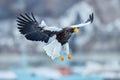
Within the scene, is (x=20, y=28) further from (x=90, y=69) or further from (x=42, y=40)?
(x=90, y=69)

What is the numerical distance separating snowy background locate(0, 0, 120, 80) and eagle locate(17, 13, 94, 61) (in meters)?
1.88

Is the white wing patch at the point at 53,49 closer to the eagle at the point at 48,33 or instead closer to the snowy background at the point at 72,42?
the eagle at the point at 48,33

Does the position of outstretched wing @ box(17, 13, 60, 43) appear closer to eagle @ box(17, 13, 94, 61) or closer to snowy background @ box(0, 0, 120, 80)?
eagle @ box(17, 13, 94, 61)

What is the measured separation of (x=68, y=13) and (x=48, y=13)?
15 cm

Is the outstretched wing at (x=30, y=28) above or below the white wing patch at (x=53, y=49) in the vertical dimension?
above

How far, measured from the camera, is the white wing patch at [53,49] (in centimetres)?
77

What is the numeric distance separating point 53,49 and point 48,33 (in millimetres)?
38

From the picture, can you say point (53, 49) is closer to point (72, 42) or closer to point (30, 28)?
point (30, 28)

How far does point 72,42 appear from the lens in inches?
109

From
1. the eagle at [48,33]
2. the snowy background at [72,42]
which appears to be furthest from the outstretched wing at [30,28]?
the snowy background at [72,42]

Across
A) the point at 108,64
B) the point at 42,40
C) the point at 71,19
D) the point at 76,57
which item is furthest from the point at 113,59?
the point at 42,40

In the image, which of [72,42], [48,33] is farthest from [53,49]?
[72,42]

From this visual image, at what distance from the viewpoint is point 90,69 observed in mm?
2533

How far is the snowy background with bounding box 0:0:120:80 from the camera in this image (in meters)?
2.75
